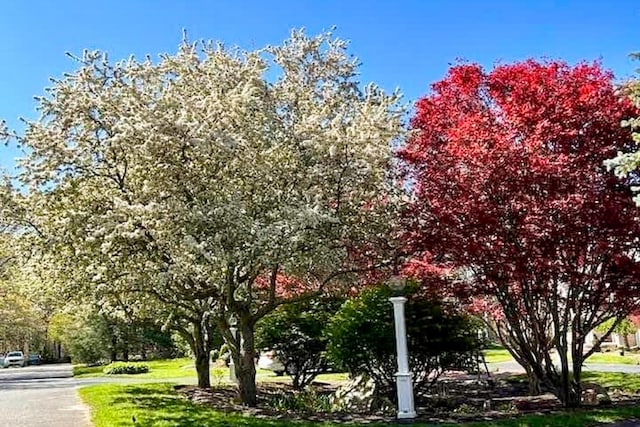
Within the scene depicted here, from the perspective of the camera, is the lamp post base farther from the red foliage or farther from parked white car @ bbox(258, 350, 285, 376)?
parked white car @ bbox(258, 350, 285, 376)

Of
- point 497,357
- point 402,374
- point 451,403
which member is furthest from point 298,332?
point 497,357

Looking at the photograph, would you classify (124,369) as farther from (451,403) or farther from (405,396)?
(405,396)

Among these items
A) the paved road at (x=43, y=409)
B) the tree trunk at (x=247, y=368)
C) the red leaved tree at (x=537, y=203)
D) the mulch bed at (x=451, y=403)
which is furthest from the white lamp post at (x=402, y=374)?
the paved road at (x=43, y=409)

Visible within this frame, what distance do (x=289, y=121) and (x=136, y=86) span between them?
259 centimetres

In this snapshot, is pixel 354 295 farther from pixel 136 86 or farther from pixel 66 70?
pixel 66 70

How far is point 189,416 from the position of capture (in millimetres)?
10320

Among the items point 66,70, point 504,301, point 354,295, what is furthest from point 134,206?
point 504,301

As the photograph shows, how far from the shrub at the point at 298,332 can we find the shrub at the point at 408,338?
3.59 metres

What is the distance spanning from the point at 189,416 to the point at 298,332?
5235mm

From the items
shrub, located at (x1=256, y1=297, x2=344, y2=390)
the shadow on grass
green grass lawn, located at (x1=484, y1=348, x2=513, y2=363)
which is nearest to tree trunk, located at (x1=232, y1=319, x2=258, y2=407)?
the shadow on grass

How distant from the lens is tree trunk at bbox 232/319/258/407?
460 inches

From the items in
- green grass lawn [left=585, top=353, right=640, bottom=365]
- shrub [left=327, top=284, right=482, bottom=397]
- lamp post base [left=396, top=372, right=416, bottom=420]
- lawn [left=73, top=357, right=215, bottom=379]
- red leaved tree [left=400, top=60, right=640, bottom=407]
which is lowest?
green grass lawn [left=585, top=353, right=640, bottom=365]

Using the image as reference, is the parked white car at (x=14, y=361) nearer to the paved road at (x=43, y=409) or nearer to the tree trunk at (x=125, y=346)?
the tree trunk at (x=125, y=346)

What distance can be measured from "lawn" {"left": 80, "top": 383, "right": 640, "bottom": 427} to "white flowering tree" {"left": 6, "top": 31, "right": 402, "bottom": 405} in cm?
203
